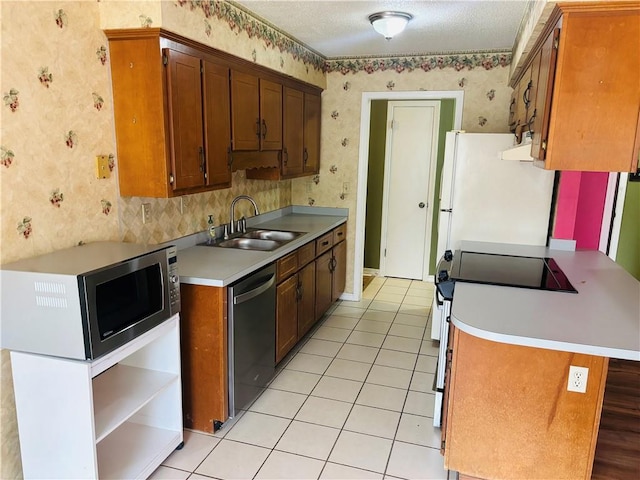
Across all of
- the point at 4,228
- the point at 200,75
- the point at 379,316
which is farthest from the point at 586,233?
the point at 4,228

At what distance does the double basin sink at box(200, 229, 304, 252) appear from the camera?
3.29m

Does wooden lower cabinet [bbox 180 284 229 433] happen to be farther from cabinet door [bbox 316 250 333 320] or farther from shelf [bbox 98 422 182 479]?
cabinet door [bbox 316 250 333 320]

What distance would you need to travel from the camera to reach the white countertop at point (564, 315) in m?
1.68

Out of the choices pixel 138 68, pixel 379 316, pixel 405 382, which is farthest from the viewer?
pixel 379 316

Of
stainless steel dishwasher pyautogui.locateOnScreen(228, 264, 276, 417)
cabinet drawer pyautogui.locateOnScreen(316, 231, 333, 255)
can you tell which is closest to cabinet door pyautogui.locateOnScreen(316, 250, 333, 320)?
cabinet drawer pyautogui.locateOnScreen(316, 231, 333, 255)

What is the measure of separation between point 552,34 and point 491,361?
1.41m

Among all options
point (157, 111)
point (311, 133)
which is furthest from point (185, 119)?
point (311, 133)

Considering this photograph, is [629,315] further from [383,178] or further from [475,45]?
[383,178]

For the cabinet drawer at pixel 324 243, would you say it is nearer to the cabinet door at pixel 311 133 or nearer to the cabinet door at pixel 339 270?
the cabinet door at pixel 339 270

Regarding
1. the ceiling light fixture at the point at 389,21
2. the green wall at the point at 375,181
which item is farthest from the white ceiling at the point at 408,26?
the green wall at the point at 375,181

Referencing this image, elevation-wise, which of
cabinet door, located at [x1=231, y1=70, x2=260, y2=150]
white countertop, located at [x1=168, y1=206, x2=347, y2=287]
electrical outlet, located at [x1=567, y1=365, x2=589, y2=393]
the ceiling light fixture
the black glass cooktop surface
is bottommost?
electrical outlet, located at [x1=567, y1=365, x2=589, y2=393]

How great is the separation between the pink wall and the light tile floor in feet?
4.32

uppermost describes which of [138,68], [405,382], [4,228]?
[138,68]

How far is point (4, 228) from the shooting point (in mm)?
1827
